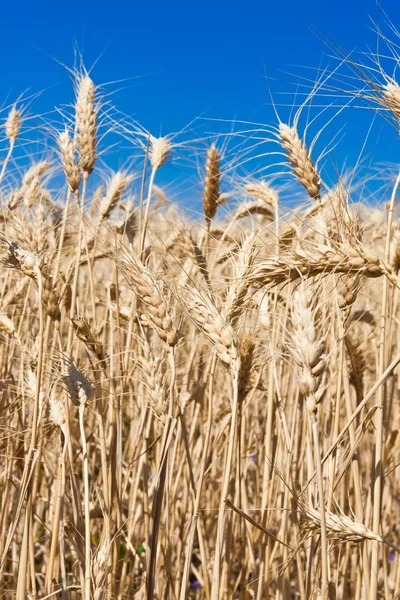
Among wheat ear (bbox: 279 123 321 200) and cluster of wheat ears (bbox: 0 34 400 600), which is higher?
wheat ear (bbox: 279 123 321 200)

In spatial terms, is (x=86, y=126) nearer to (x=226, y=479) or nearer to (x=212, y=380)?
(x=212, y=380)

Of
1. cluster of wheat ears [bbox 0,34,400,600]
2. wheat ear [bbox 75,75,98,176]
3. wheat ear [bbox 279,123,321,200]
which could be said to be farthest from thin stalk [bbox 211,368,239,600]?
wheat ear [bbox 75,75,98,176]

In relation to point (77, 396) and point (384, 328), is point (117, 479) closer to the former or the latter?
point (77, 396)

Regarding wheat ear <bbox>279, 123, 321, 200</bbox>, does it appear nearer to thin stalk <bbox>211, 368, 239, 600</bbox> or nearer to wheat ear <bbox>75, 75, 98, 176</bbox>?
wheat ear <bbox>75, 75, 98, 176</bbox>

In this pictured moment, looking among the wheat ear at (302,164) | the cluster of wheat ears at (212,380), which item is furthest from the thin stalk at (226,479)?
the wheat ear at (302,164)

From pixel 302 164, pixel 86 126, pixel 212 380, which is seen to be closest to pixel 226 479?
pixel 212 380

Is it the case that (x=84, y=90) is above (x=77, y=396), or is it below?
above

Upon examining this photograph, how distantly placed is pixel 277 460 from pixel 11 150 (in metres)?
1.65

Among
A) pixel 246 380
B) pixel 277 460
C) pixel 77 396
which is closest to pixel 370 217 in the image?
pixel 277 460

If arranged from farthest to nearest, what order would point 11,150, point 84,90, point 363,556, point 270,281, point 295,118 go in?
point 11,150 < point 84,90 < point 295,118 < point 363,556 < point 270,281

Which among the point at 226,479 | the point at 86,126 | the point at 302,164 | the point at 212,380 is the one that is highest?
the point at 86,126

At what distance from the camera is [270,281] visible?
139 cm

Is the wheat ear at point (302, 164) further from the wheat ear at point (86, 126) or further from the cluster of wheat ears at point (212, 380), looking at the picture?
the wheat ear at point (86, 126)

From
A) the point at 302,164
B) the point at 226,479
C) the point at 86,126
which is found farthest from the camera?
the point at 86,126
